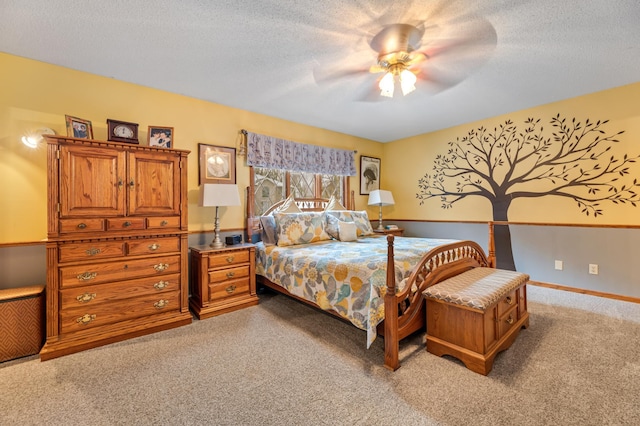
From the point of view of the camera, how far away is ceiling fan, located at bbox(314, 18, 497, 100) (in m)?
2.07

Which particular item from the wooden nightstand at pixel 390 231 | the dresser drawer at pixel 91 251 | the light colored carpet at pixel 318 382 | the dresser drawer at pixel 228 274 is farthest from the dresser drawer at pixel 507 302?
the dresser drawer at pixel 91 251

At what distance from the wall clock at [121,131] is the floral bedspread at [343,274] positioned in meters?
1.81

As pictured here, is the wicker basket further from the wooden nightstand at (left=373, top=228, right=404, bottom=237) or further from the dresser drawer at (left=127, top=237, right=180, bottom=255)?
the wooden nightstand at (left=373, top=228, right=404, bottom=237)

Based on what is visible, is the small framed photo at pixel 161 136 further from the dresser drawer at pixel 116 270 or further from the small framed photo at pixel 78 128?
the dresser drawer at pixel 116 270

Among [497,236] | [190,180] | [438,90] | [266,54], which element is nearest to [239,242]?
[190,180]

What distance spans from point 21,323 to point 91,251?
68 cm

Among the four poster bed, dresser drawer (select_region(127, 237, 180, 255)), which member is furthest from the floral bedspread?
dresser drawer (select_region(127, 237, 180, 255))

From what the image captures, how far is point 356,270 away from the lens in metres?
2.18

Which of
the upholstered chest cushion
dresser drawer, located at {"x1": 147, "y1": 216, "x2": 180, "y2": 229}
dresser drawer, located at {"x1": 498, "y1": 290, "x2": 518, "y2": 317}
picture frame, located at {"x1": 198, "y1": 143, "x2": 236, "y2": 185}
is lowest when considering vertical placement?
dresser drawer, located at {"x1": 498, "y1": 290, "x2": 518, "y2": 317}

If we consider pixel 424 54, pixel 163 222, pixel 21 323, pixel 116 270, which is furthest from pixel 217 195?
pixel 424 54

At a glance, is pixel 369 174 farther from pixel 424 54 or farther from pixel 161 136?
pixel 161 136

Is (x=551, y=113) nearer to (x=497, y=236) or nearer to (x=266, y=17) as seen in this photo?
(x=497, y=236)

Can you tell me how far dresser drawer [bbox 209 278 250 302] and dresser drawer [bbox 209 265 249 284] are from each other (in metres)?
0.05

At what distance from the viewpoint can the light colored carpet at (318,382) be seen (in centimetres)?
149
